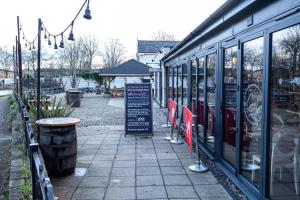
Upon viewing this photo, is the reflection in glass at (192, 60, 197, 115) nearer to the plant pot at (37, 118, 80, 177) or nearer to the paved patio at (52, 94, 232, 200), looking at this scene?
the paved patio at (52, 94, 232, 200)

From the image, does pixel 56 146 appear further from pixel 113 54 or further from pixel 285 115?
pixel 113 54

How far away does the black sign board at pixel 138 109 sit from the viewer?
880 centimetres

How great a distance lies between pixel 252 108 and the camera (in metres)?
4.16

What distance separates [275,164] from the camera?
3572 millimetres

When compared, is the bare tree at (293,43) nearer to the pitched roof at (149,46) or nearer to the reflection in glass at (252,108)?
the reflection in glass at (252,108)

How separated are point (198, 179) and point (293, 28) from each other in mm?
2783

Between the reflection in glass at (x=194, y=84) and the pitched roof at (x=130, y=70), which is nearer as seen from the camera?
the reflection in glass at (x=194, y=84)

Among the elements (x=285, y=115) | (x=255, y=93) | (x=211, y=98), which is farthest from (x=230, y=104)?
(x=285, y=115)

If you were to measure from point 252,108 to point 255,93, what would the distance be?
0.80 feet

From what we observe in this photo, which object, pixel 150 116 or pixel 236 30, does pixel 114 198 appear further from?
pixel 150 116

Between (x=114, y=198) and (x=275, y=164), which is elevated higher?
(x=275, y=164)

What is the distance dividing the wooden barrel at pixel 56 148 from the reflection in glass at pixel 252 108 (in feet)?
8.71

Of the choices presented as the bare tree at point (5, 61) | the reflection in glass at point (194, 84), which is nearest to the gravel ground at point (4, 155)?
the reflection in glass at point (194, 84)

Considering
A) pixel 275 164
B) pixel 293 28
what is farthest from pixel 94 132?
pixel 293 28
